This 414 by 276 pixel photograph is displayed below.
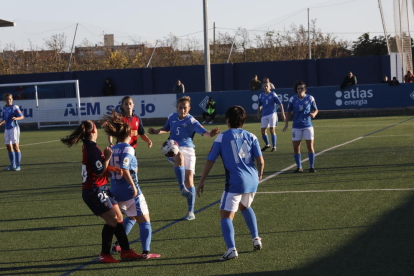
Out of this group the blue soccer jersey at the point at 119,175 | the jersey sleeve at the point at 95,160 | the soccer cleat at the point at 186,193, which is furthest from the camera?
the soccer cleat at the point at 186,193

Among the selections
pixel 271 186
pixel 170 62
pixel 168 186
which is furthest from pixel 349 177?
pixel 170 62

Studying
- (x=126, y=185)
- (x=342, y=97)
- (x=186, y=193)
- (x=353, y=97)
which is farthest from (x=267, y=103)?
(x=353, y=97)

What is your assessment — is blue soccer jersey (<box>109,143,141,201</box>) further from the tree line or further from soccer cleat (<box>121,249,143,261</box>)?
the tree line

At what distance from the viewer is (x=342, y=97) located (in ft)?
106

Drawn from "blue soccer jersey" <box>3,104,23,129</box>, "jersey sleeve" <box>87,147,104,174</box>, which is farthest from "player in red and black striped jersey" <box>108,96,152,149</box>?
"blue soccer jersey" <box>3,104,23,129</box>

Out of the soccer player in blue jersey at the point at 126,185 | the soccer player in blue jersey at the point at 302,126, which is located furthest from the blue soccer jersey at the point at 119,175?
the soccer player in blue jersey at the point at 302,126

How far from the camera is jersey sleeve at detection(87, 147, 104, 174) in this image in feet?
21.8

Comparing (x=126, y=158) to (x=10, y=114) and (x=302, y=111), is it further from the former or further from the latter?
(x=10, y=114)

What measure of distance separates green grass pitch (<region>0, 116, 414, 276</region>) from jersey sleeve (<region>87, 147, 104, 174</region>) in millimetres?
1057

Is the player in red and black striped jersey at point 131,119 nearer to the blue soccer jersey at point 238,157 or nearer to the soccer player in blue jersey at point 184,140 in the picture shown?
the soccer player in blue jersey at point 184,140

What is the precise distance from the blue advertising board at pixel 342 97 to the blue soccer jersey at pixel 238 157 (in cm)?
2497

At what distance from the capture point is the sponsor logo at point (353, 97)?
1267 inches

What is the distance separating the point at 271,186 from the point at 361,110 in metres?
21.7

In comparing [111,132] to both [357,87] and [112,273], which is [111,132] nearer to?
[112,273]
